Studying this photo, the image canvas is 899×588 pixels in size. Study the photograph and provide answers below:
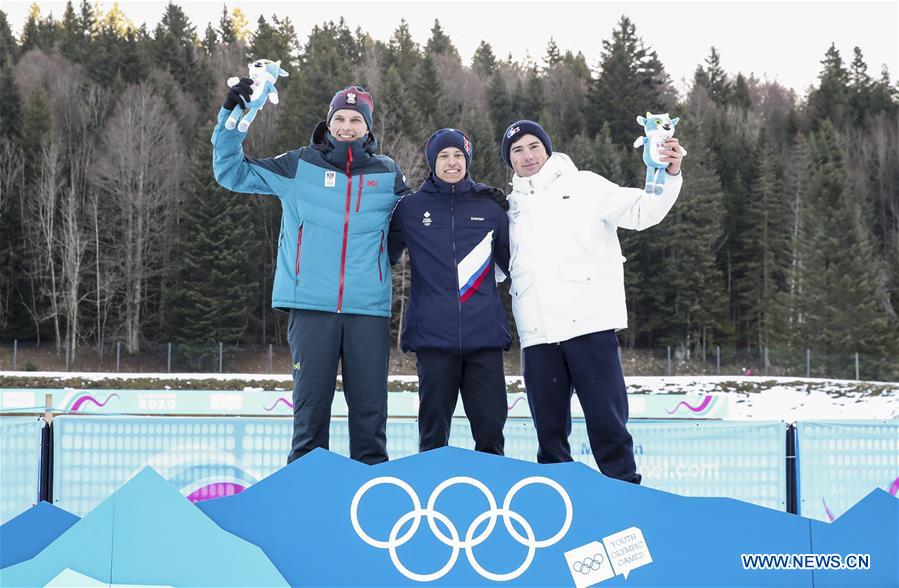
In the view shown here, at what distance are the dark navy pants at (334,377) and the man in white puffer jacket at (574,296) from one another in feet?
2.24

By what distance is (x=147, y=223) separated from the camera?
118ft

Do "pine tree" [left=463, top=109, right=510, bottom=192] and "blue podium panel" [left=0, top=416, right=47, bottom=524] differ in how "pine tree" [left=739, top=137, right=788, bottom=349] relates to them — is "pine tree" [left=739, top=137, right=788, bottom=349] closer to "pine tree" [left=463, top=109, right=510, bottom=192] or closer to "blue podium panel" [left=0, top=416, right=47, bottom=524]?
"pine tree" [left=463, top=109, right=510, bottom=192]

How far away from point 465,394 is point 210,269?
32.3 metres

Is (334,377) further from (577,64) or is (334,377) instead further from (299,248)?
(577,64)

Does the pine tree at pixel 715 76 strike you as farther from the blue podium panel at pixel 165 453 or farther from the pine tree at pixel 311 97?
the blue podium panel at pixel 165 453

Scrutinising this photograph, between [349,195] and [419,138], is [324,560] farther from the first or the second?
[419,138]

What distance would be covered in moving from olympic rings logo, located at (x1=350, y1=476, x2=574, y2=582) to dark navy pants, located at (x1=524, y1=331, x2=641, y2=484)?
756mm

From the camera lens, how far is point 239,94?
3.81 m

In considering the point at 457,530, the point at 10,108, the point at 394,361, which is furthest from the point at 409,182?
the point at 457,530

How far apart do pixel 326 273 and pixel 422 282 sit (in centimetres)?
44

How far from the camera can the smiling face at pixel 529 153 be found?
4.13 metres

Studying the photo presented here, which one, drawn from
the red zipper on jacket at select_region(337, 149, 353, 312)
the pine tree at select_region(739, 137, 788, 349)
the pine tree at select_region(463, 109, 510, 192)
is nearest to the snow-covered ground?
the pine tree at select_region(739, 137, 788, 349)

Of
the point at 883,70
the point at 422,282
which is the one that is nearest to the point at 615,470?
the point at 422,282

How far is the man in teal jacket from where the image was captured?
3.78 m
